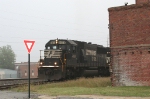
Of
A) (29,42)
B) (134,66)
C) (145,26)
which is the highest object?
(145,26)

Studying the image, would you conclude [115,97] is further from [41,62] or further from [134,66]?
[41,62]

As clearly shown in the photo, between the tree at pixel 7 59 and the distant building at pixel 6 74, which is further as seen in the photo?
the tree at pixel 7 59

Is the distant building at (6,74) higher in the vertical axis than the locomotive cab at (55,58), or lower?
lower

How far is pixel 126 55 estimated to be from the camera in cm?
1819

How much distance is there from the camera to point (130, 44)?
18047mm

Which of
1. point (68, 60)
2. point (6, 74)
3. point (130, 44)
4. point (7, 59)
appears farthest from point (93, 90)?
point (7, 59)

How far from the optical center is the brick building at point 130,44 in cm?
1739

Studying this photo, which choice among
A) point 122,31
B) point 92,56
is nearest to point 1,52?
point 92,56

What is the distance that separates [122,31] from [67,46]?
9531 mm

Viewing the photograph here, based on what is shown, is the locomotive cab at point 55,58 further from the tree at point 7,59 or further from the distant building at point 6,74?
the tree at point 7,59

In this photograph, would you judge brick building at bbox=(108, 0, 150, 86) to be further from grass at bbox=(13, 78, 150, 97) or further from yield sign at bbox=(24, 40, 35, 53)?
yield sign at bbox=(24, 40, 35, 53)

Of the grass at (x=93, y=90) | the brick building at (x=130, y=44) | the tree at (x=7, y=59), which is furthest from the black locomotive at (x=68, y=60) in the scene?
the tree at (x=7, y=59)

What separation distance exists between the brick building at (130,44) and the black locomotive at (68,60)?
7.70m

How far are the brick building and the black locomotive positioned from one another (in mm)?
7695
